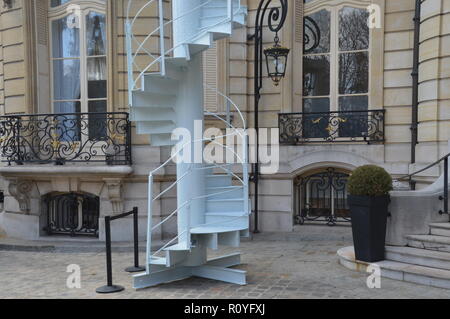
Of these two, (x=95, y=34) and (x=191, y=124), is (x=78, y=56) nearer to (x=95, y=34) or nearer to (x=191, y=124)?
(x=95, y=34)

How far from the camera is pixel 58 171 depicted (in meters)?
8.45

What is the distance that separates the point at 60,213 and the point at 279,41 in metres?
5.63

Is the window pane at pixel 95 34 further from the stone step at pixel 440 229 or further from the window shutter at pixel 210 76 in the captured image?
the stone step at pixel 440 229

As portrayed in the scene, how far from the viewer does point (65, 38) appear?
377 inches

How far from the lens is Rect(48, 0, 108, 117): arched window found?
9258 millimetres

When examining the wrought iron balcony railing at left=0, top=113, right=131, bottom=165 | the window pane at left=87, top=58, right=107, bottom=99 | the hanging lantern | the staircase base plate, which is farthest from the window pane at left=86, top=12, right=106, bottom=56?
the staircase base plate

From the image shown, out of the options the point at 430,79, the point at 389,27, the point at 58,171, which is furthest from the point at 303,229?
the point at 58,171

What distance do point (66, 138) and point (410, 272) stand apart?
6851 millimetres

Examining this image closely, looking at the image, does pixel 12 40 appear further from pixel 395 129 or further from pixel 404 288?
pixel 404 288

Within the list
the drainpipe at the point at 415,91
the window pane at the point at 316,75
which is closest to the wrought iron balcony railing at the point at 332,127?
the drainpipe at the point at 415,91

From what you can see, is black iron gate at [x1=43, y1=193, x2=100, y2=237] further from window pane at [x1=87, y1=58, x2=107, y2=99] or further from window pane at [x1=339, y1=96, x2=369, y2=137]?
window pane at [x1=339, y1=96, x2=369, y2=137]

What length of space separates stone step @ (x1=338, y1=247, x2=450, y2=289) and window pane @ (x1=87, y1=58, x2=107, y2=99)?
19.3 feet

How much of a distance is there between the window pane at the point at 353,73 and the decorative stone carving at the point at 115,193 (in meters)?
4.77

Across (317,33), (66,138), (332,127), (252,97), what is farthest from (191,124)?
(317,33)
